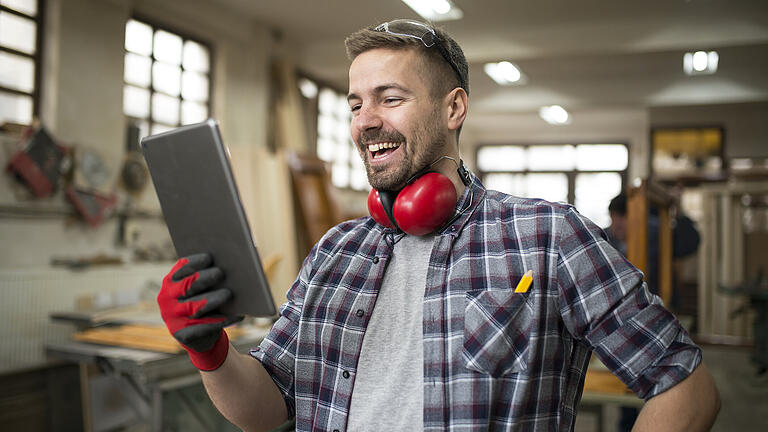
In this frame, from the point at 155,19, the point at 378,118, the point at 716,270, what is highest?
the point at 155,19

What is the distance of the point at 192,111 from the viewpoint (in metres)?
6.61

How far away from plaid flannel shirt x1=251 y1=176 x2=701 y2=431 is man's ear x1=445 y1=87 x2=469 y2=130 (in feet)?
0.70

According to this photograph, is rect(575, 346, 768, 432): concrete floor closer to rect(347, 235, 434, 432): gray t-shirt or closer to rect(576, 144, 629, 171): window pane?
rect(347, 235, 434, 432): gray t-shirt

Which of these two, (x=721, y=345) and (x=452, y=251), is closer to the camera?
(x=452, y=251)

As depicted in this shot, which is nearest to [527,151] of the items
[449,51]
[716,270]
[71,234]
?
[716,270]

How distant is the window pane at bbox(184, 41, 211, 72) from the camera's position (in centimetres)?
660

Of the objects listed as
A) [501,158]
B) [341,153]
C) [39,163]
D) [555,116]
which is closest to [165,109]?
[39,163]

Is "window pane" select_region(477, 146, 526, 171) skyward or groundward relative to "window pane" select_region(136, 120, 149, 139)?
skyward

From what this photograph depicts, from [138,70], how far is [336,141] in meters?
3.98

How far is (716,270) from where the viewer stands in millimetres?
9047

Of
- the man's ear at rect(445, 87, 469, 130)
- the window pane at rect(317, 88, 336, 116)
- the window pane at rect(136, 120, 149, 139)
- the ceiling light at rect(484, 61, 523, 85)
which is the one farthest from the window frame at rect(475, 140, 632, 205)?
the man's ear at rect(445, 87, 469, 130)

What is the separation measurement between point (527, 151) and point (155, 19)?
35.8 ft

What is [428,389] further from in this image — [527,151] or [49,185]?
[527,151]

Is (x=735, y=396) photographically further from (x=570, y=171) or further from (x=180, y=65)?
(x=570, y=171)
